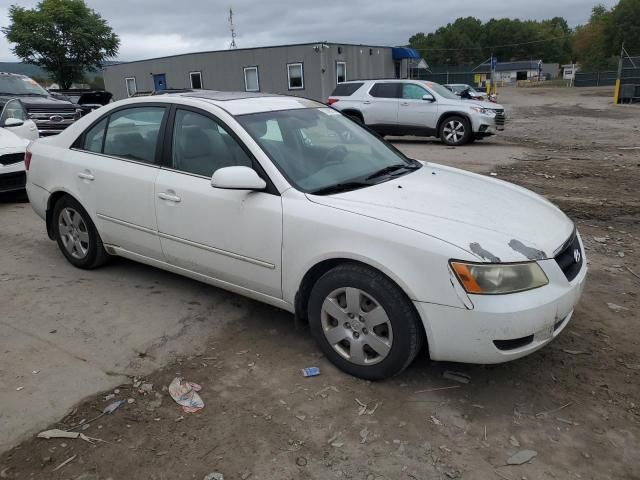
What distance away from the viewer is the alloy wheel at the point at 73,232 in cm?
474

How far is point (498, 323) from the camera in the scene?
107 inches

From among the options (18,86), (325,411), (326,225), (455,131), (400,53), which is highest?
(400,53)

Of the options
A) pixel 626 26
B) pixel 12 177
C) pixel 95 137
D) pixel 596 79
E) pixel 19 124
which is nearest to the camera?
pixel 95 137

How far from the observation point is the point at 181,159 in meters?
3.92

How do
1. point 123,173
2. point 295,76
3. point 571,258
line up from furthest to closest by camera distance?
point 295,76 < point 123,173 < point 571,258

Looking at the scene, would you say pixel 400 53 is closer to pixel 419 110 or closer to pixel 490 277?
pixel 419 110

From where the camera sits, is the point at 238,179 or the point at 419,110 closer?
the point at 238,179

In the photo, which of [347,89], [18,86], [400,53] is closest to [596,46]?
[400,53]

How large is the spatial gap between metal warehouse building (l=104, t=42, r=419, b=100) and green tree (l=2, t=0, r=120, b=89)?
10.4 meters

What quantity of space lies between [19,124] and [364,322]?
26.8ft

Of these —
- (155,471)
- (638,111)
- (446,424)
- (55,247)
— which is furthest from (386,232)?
(638,111)

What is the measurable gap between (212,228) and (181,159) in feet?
2.09

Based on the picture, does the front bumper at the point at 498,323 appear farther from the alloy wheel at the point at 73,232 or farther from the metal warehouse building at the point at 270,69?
the metal warehouse building at the point at 270,69

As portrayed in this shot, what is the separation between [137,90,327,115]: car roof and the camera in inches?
152
